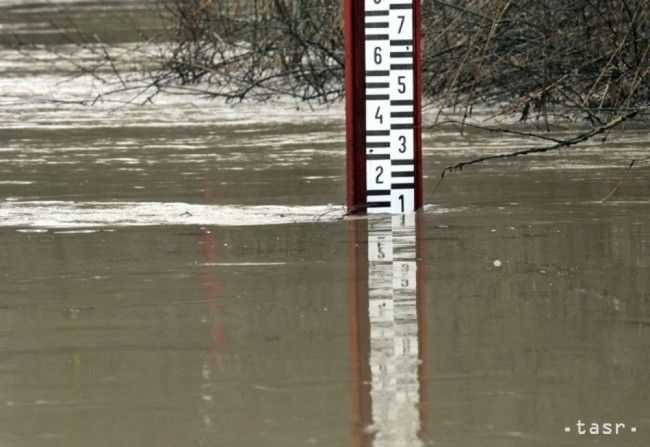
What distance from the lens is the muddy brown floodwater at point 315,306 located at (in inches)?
215

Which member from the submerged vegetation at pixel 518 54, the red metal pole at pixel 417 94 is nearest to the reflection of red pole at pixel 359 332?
Result: the red metal pole at pixel 417 94

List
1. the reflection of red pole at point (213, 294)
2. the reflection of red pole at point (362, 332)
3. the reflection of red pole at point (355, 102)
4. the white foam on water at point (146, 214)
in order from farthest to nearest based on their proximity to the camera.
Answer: the reflection of red pole at point (355, 102) → the white foam on water at point (146, 214) → the reflection of red pole at point (213, 294) → the reflection of red pole at point (362, 332)

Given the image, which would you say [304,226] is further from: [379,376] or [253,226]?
[379,376]

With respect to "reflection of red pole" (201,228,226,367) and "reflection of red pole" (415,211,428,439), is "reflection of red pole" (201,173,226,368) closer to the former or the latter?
"reflection of red pole" (201,228,226,367)

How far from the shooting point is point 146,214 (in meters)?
10.2

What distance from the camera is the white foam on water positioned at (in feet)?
32.3

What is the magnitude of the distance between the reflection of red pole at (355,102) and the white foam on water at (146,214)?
162 mm

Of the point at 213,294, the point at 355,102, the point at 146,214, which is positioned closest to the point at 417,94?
the point at 355,102

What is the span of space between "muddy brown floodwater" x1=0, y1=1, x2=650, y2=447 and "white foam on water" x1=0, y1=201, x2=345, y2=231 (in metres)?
0.03

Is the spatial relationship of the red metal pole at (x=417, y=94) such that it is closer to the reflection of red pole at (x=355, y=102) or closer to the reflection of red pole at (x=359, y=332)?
the reflection of red pole at (x=355, y=102)

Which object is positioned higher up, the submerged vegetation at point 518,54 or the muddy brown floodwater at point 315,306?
the submerged vegetation at point 518,54

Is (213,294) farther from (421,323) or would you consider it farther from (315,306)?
(421,323)

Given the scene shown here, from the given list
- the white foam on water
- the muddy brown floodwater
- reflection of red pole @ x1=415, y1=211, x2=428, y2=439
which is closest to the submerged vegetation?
the muddy brown floodwater

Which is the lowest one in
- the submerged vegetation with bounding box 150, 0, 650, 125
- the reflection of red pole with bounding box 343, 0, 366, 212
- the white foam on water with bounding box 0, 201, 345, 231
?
the white foam on water with bounding box 0, 201, 345, 231
